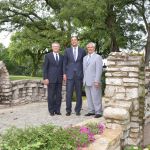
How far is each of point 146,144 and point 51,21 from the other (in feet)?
45.9

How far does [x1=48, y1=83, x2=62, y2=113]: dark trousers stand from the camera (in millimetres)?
9227

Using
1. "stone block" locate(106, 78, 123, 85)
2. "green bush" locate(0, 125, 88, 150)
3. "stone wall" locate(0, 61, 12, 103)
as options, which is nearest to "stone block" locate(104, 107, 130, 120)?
"stone block" locate(106, 78, 123, 85)

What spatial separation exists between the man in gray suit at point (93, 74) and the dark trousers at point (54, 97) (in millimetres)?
901

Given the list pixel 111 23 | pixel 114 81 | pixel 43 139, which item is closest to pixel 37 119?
pixel 114 81

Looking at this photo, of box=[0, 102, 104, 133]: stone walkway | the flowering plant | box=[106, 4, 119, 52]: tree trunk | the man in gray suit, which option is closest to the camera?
the flowering plant

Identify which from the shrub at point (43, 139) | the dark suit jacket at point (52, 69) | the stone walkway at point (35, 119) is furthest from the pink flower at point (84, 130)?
the dark suit jacket at point (52, 69)

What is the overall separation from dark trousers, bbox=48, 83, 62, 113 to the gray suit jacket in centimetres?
98

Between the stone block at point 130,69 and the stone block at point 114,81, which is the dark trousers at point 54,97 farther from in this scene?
the stone block at point 130,69

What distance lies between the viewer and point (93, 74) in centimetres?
856

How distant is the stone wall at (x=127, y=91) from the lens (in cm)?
704

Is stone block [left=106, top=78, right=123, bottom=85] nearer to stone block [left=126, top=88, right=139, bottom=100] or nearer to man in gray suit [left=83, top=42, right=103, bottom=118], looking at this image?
stone block [left=126, top=88, right=139, bottom=100]

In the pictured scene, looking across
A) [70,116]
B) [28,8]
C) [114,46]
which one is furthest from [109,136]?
[28,8]

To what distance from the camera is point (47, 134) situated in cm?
529

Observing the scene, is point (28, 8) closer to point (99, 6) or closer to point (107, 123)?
point (99, 6)
